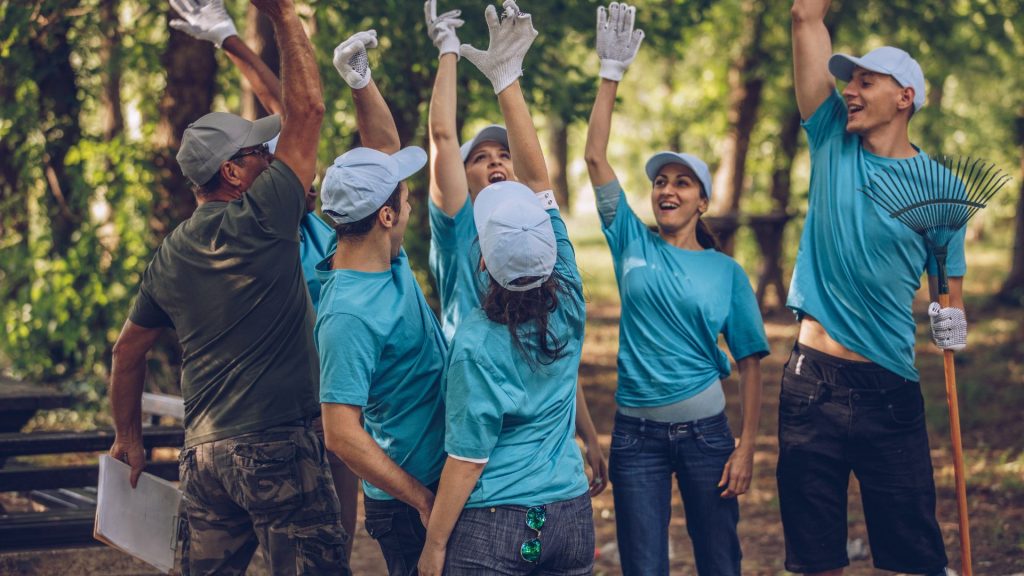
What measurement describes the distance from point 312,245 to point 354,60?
906 millimetres

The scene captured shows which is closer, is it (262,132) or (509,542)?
(509,542)

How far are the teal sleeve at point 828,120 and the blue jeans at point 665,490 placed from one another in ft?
3.76

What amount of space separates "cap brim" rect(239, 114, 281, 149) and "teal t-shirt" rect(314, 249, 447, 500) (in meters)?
0.57

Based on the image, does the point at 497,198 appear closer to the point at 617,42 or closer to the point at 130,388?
the point at 617,42

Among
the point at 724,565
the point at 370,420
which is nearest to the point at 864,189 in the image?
the point at 724,565

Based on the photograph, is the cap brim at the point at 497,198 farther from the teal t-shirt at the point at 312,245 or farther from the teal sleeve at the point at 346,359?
the teal t-shirt at the point at 312,245

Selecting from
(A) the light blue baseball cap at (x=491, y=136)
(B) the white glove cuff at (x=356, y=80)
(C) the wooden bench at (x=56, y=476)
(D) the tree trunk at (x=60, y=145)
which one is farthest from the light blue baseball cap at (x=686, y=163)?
(D) the tree trunk at (x=60, y=145)

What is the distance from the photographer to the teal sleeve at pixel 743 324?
4004 millimetres

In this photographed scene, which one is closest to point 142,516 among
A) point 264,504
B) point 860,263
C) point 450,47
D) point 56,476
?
point 264,504

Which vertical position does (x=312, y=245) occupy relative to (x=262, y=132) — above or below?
below

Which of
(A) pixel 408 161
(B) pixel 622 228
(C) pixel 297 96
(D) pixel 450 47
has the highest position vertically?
(D) pixel 450 47

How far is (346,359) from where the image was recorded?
2887 millimetres

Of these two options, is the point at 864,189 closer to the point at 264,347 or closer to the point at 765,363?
the point at 264,347

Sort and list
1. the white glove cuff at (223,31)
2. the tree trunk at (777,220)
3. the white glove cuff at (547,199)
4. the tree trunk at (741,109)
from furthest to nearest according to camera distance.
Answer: the tree trunk at (741,109)
the tree trunk at (777,220)
the white glove cuff at (223,31)
the white glove cuff at (547,199)
